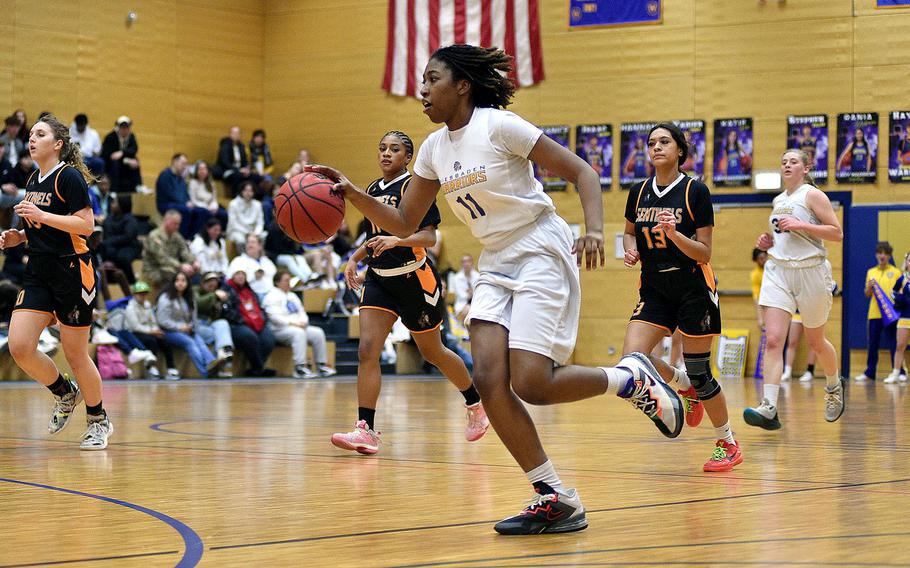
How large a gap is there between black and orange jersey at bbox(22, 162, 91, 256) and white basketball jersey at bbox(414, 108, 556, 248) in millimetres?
3077

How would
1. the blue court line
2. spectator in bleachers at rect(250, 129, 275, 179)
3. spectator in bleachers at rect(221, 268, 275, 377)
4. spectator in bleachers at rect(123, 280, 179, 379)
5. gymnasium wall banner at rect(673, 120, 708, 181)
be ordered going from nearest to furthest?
the blue court line, spectator in bleachers at rect(123, 280, 179, 379), spectator in bleachers at rect(221, 268, 275, 377), gymnasium wall banner at rect(673, 120, 708, 181), spectator in bleachers at rect(250, 129, 275, 179)

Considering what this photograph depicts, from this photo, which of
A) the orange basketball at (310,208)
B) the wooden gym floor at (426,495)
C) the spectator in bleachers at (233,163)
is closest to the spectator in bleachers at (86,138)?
the spectator in bleachers at (233,163)

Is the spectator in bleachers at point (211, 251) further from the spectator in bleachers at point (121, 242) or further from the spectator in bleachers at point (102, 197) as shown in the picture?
the spectator in bleachers at point (102, 197)

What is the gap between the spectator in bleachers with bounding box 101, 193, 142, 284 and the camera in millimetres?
16250

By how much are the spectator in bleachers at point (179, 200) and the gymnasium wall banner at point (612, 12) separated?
6645 millimetres

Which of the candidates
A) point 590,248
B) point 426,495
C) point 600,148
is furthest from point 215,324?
point 590,248

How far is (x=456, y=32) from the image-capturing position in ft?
66.1

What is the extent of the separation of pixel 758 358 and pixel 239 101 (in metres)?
10.3

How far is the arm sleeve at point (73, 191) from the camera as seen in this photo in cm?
689

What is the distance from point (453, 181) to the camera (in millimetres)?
4598

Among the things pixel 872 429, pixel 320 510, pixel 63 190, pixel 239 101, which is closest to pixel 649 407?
pixel 320 510

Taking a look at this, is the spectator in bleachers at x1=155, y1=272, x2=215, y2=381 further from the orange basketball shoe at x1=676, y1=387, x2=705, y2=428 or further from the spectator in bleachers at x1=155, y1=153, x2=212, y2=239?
the orange basketball shoe at x1=676, y1=387, x2=705, y2=428

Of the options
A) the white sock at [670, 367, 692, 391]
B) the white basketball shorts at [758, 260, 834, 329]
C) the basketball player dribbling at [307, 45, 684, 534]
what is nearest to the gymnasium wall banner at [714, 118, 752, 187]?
the white basketball shorts at [758, 260, 834, 329]

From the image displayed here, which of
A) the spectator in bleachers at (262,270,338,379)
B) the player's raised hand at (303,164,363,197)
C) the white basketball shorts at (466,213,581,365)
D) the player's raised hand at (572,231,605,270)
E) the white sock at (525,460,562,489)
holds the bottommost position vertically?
the spectator in bleachers at (262,270,338,379)
